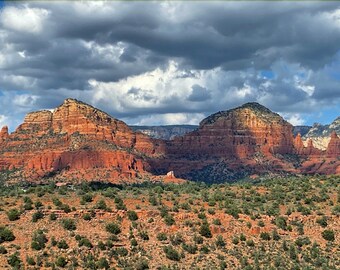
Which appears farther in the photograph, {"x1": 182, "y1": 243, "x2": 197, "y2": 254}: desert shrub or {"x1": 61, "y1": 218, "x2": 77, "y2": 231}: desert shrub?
{"x1": 61, "y1": 218, "x2": 77, "y2": 231}: desert shrub

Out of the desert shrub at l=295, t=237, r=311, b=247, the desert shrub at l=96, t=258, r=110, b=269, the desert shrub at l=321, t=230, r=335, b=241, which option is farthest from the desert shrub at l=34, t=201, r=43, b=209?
the desert shrub at l=321, t=230, r=335, b=241

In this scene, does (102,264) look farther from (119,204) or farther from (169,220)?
(119,204)

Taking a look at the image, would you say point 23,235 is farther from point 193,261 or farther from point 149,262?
point 193,261

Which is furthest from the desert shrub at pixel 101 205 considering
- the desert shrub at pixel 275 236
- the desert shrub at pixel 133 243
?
the desert shrub at pixel 275 236

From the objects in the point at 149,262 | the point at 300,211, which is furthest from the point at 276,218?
the point at 149,262

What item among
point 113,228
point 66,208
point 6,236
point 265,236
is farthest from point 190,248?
point 6,236

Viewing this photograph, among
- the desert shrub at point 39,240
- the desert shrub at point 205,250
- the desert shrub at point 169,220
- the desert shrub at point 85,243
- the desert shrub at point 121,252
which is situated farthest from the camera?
the desert shrub at point 169,220

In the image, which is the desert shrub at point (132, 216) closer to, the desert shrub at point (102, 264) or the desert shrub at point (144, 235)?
the desert shrub at point (144, 235)

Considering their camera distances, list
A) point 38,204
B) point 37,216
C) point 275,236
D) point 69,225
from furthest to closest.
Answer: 1. point 38,204
2. point 275,236
3. point 37,216
4. point 69,225

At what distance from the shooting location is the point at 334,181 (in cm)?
9994

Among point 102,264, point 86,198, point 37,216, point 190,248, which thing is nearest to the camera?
point 102,264

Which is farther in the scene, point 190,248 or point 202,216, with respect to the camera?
point 202,216

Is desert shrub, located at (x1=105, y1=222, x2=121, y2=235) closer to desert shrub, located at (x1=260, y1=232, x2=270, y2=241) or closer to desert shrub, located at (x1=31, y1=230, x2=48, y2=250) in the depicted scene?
desert shrub, located at (x1=31, y1=230, x2=48, y2=250)

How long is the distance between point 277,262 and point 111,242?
61.8ft
